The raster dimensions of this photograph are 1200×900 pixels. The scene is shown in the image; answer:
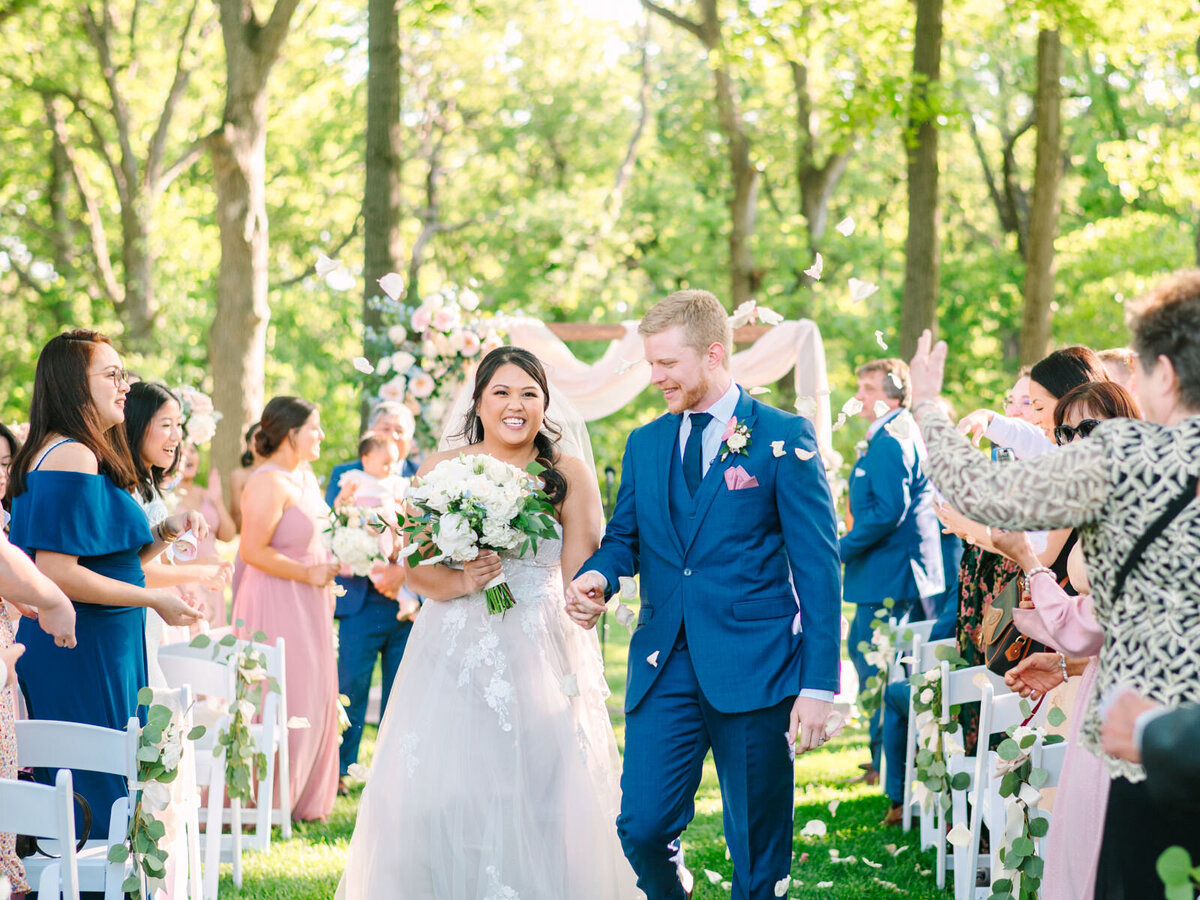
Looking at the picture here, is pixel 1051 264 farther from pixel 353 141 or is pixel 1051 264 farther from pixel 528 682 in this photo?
pixel 353 141

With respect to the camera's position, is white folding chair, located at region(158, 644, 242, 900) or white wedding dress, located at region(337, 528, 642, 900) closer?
white wedding dress, located at region(337, 528, 642, 900)

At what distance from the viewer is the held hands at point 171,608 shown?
427 cm

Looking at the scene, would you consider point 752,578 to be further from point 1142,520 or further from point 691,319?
point 1142,520

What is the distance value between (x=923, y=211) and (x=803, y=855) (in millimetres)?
9064

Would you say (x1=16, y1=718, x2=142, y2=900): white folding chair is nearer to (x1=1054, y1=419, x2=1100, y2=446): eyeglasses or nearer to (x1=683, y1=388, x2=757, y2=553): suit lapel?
(x1=683, y1=388, x2=757, y2=553): suit lapel

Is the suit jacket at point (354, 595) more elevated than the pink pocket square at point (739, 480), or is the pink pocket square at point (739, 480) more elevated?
the pink pocket square at point (739, 480)

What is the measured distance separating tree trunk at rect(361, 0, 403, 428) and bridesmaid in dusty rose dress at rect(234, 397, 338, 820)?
14.5 feet

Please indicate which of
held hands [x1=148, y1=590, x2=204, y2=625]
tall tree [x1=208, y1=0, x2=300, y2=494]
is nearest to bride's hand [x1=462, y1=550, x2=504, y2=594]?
held hands [x1=148, y1=590, x2=204, y2=625]

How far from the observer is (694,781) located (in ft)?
13.1

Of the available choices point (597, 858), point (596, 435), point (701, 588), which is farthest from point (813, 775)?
point (596, 435)

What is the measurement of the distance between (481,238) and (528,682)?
22.2 meters

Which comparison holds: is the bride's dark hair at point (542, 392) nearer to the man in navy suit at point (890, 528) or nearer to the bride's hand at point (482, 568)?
the bride's hand at point (482, 568)

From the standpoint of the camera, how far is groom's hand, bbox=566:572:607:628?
13.0ft

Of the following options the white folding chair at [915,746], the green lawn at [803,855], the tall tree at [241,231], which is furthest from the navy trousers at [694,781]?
the tall tree at [241,231]
